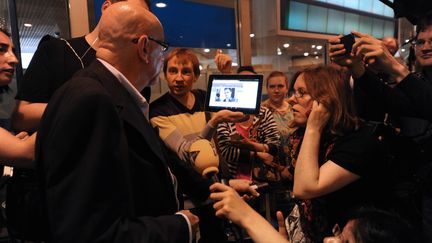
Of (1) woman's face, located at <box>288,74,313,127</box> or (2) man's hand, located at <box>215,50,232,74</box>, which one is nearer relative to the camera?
(1) woman's face, located at <box>288,74,313,127</box>

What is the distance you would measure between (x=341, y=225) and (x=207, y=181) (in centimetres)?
57

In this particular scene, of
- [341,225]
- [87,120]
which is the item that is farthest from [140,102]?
[341,225]

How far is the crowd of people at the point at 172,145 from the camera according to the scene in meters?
0.88

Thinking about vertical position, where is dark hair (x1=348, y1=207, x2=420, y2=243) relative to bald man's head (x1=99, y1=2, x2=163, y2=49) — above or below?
below

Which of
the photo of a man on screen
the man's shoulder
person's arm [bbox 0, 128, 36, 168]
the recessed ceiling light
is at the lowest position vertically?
person's arm [bbox 0, 128, 36, 168]

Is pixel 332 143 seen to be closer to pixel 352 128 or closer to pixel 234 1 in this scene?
pixel 352 128

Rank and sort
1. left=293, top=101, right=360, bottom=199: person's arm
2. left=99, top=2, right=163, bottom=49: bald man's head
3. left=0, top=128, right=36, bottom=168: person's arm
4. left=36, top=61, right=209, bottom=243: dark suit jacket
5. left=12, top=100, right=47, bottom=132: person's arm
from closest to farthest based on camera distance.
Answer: left=36, top=61, right=209, bottom=243: dark suit jacket, left=99, top=2, right=163, bottom=49: bald man's head, left=0, top=128, right=36, bottom=168: person's arm, left=12, top=100, right=47, bottom=132: person's arm, left=293, top=101, right=360, bottom=199: person's arm

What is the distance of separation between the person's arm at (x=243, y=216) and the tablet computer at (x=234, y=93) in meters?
0.96

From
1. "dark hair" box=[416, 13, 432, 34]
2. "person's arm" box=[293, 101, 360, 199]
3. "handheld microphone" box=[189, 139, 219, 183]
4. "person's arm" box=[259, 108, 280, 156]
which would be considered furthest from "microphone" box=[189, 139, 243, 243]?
"dark hair" box=[416, 13, 432, 34]

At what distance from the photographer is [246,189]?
1570 millimetres

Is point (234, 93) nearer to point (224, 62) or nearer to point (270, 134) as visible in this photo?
point (224, 62)

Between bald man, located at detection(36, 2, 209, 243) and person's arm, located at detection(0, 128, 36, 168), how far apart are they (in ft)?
1.00

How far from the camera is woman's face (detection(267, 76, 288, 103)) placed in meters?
3.47

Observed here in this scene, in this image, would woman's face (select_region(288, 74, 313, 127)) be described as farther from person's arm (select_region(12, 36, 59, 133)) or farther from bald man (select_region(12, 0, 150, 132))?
person's arm (select_region(12, 36, 59, 133))
